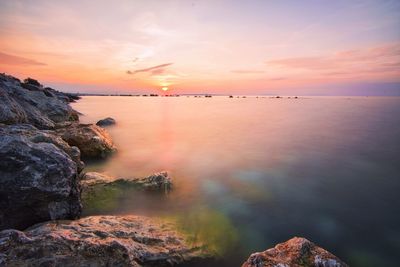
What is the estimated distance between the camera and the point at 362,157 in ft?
51.8

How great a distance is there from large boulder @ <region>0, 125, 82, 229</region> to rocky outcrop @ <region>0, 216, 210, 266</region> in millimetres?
556

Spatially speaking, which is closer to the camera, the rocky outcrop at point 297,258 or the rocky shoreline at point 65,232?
the rocky shoreline at point 65,232

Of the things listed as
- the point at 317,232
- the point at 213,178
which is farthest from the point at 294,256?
the point at 213,178

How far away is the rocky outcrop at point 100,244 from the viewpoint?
13.6 ft

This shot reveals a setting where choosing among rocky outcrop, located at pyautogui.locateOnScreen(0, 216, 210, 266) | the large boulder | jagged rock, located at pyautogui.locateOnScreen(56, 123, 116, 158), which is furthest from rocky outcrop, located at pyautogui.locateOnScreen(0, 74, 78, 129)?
rocky outcrop, located at pyautogui.locateOnScreen(0, 216, 210, 266)

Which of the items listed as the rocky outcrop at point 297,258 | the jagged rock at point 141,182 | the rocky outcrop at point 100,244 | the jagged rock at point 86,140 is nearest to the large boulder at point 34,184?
the rocky outcrop at point 100,244

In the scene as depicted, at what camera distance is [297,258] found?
15.4 feet

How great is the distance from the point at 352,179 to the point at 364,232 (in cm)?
481

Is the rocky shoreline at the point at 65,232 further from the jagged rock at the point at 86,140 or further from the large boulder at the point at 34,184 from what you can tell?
the jagged rock at the point at 86,140

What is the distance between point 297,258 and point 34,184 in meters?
5.81

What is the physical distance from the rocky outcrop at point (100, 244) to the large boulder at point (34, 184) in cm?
56

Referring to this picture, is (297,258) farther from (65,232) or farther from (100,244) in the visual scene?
(65,232)

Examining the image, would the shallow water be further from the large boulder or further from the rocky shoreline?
the large boulder

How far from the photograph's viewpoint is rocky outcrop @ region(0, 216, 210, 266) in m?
4.16
